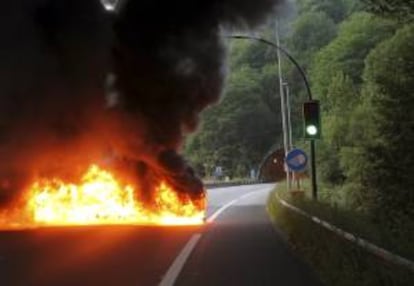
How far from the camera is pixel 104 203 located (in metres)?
37.5

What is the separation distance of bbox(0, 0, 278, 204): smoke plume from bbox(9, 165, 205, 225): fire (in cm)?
54

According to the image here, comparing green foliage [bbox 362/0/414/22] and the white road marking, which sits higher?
green foliage [bbox 362/0/414/22]

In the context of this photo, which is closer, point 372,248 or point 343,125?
point 372,248

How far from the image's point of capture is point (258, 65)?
127125mm

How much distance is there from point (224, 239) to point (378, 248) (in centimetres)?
1392

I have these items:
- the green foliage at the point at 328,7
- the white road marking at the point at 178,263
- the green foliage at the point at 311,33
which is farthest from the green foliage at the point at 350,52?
the white road marking at the point at 178,263

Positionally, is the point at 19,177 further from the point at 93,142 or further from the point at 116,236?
the point at 116,236

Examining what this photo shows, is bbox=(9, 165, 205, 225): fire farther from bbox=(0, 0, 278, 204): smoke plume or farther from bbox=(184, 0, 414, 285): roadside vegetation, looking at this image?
bbox=(184, 0, 414, 285): roadside vegetation

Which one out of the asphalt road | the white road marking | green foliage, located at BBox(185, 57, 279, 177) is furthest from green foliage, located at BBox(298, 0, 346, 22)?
the white road marking

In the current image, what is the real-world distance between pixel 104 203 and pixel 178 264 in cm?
2098

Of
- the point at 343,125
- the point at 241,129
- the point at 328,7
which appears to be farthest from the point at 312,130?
the point at 241,129

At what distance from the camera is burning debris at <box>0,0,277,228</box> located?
111 ft

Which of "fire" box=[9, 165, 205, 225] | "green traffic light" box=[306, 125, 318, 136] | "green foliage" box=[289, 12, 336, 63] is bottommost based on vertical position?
"fire" box=[9, 165, 205, 225]

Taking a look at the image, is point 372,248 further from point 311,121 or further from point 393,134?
point 393,134
